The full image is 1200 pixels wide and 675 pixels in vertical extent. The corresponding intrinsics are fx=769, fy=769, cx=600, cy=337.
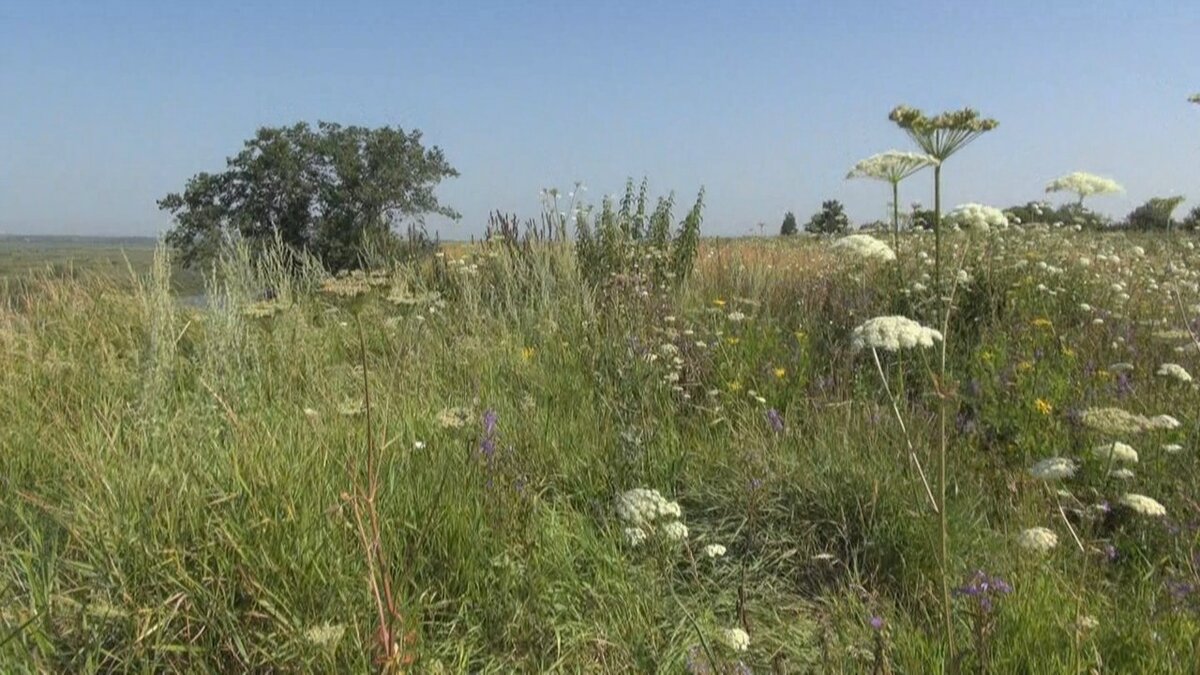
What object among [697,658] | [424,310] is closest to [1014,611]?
[697,658]

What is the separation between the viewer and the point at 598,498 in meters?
3.10

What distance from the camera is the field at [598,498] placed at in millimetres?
1962

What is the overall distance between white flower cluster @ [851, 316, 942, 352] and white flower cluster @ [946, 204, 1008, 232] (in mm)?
297

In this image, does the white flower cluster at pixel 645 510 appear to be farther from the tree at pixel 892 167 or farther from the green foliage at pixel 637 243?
the green foliage at pixel 637 243

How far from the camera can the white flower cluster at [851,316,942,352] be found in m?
1.75

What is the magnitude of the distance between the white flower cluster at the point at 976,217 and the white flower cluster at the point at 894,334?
0.30m

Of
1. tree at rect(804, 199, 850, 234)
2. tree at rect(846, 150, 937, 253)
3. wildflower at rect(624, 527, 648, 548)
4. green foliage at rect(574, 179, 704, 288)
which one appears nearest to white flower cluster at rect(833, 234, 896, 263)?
tree at rect(846, 150, 937, 253)

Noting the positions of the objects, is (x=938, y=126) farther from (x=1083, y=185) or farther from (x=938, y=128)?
(x=1083, y=185)

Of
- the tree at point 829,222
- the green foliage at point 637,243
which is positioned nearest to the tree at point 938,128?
the green foliage at point 637,243

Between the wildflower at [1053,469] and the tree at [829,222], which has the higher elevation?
the tree at [829,222]

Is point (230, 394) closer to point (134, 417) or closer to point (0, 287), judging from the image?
point (134, 417)

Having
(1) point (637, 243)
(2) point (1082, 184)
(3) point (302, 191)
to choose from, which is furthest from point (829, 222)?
(3) point (302, 191)

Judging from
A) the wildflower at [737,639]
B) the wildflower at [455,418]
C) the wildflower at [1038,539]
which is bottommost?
the wildflower at [737,639]

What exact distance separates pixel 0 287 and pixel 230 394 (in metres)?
4.06
